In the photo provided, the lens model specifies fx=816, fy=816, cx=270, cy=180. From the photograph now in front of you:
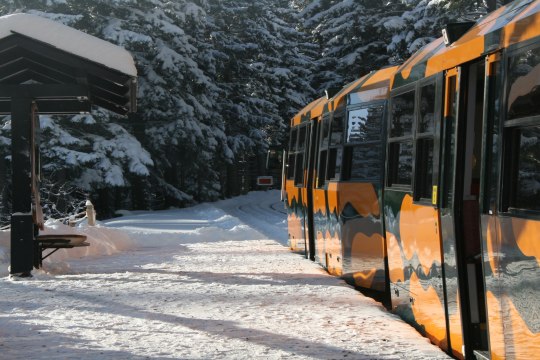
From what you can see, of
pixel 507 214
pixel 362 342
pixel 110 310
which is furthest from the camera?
pixel 110 310

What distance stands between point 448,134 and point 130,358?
3.16 meters

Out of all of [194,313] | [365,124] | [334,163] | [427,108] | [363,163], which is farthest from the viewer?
[334,163]

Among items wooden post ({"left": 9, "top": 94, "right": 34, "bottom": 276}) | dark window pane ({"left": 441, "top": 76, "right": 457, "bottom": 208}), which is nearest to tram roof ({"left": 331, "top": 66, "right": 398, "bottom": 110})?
dark window pane ({"left": 441, "top": 76, "right": 457, "bottom": 208})

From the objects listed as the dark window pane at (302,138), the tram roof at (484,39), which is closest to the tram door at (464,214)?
the tram roof at (484,39)

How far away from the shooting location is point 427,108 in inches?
292

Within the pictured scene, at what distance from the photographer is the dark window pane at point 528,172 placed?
4879 mm

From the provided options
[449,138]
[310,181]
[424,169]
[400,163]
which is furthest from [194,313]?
[310,181]

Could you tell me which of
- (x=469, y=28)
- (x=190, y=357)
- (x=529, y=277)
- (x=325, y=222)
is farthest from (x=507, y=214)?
(x=325, y=222)

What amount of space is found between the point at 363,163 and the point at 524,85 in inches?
222

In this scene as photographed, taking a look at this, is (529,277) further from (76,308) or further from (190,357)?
(76,308)

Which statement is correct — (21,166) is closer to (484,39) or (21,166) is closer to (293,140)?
(293,140)

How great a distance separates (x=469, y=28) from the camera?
6.90 meters

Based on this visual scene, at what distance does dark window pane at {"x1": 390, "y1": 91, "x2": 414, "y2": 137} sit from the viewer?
8.17m

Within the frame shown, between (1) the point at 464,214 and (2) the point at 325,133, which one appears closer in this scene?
(1) the point at 464,214
